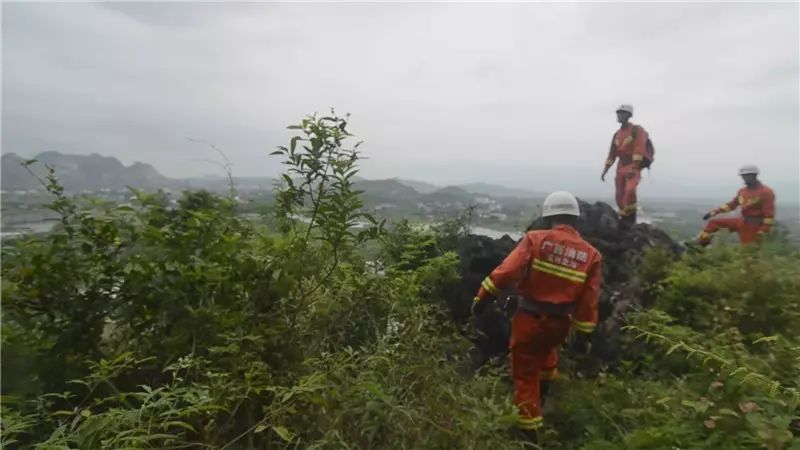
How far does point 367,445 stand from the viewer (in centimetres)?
244

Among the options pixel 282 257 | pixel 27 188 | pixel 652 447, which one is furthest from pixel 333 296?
pixel 652 447

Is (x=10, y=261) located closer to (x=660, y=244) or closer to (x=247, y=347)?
(x=247, y=347)

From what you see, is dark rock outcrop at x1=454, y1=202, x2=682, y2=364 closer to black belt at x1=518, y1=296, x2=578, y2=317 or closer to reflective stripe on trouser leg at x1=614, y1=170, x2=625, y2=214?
black belt at x1=518, y1=296, x2=578, y2=317

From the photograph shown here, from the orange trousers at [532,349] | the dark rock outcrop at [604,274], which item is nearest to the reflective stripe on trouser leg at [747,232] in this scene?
the dark rock outcrop at [604,274]

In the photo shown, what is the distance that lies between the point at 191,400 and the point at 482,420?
1.53m

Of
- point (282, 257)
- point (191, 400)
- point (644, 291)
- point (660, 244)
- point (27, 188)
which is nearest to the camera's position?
point (191, 400)

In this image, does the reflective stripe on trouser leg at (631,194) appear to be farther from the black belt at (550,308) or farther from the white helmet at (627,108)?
the black belt at (550,308)

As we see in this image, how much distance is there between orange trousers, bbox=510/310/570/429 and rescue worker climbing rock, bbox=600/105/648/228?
5028 mm

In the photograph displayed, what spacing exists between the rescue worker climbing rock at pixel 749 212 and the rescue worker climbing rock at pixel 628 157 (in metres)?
1.22

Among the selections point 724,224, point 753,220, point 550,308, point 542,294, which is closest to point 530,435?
point 550,308

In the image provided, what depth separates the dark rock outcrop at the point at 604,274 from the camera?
5.50 meters

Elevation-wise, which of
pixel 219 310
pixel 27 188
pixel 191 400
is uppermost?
pixel 27 188

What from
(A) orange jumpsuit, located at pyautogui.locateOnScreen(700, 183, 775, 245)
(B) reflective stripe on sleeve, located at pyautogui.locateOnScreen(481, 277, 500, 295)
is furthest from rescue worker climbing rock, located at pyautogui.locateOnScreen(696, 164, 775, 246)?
(B) reflective stripe on sleeve, located at pyautogui.locateOnScreen(481, 277, 500, 295)

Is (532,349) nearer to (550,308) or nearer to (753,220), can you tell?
(550,308)
